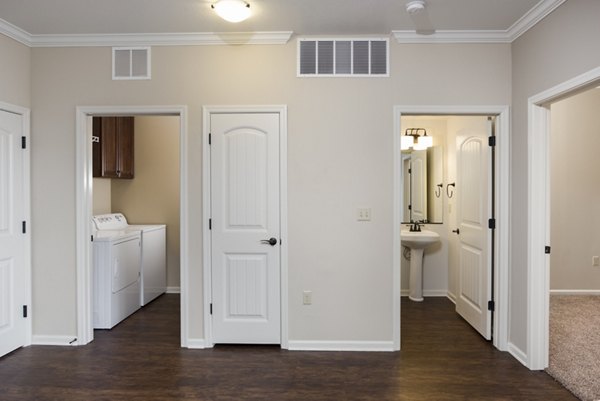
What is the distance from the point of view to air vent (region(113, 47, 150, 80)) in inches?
122

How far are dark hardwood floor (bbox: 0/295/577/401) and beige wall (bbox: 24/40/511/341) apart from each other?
30cm

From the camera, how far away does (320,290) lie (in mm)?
3090

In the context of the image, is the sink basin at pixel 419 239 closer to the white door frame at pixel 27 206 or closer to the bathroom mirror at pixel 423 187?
the bathroom mirror at pixel 423 187

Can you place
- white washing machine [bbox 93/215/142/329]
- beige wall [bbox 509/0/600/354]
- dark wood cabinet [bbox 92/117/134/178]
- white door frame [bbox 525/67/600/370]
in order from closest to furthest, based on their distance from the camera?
1. beige wall [bbox 509/0/600/354]
2. white door frame [bbox 525/67/600/370]
3. white washing machine [bbox 93/215/142/329]
4. dark wood cabinet [bbox 92/117/134/178]

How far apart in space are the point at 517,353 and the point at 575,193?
2.79 m

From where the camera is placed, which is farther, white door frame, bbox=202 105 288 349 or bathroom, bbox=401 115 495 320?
bathroom, bbox=401 115 495 320

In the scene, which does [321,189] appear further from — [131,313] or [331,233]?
[131,313]

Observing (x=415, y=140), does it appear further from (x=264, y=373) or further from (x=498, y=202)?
(x=264, y=373)

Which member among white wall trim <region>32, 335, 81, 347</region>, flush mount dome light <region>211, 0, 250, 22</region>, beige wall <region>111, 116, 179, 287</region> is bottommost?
white wall trim <region>32, 335, 81, 347</region>

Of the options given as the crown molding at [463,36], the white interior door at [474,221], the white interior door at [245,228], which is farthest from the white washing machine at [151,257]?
the white interior door at [474,221]

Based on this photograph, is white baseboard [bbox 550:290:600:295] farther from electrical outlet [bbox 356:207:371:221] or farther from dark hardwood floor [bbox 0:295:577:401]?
electrical outlet [bbox 356:207:371:221]

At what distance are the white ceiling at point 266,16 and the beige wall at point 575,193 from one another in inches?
98.1

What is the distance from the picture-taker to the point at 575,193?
4.60 metres

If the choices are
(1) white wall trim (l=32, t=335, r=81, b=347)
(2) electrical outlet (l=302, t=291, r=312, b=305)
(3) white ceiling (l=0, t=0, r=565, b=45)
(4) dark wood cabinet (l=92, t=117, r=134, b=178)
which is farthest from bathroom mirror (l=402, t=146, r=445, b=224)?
(1) white wall trim (l=32, t=335, r=81, b=347)
